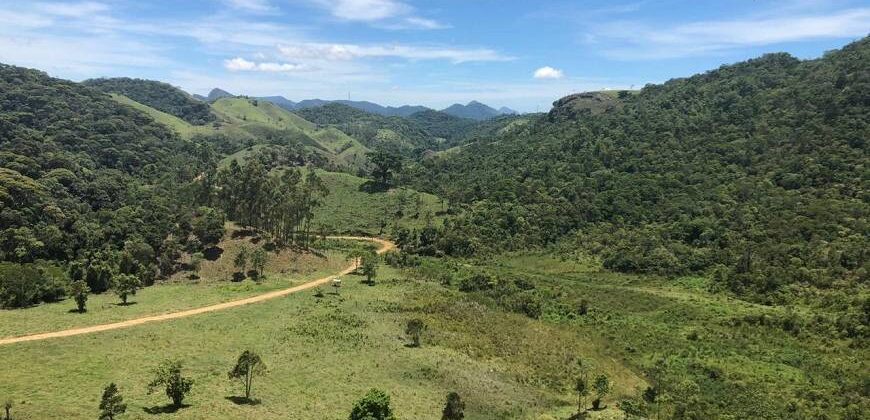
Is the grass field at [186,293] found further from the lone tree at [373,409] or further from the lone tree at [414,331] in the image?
the lone tree at [373,409]

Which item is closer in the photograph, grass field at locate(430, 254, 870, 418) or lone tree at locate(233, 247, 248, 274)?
grass field at locate(430, 254, 870, 418)

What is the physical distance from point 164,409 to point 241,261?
57.6 metres

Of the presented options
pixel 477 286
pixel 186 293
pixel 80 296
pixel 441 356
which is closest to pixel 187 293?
pixel 186 293

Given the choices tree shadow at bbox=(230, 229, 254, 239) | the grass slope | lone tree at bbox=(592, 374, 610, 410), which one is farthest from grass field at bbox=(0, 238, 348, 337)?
lone tree at bbox=(592, 374, 610, 410)

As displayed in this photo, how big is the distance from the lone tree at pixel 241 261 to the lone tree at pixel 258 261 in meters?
1.45

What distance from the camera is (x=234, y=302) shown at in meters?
84.9

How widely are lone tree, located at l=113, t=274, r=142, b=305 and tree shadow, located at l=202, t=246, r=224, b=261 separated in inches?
795

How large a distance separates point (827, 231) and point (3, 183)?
155 m

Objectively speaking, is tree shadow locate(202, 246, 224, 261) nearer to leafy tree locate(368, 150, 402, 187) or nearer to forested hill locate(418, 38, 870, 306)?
forested hill locate(418, 38, 870, 306)

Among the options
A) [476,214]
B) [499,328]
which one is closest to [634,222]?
[476,214]

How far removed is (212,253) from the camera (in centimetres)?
10844

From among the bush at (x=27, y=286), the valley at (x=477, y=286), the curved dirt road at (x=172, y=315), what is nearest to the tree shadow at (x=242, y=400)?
the valley at (x=477, y=286)

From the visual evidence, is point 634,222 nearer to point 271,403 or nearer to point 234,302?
point 234,302

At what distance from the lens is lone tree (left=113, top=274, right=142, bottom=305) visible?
81.1 m
